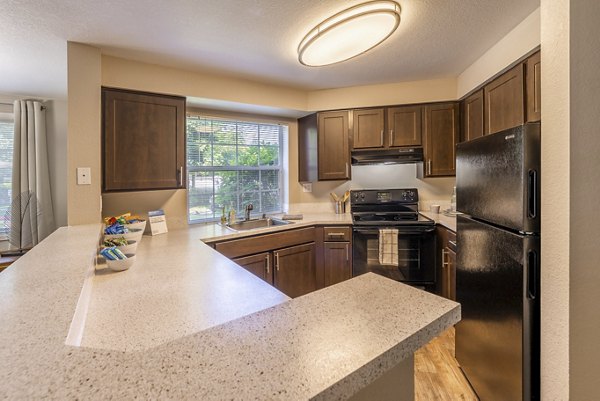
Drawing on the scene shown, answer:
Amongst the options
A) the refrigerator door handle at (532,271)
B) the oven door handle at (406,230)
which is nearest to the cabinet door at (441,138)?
the oven door handle at (406,230)

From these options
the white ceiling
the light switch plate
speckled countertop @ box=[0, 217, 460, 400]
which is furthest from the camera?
the light switch plate

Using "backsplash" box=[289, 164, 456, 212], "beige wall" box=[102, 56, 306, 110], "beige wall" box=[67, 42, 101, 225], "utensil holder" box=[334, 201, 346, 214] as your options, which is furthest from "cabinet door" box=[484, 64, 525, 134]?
"beige wall" box=[67, 42, 101, 225]

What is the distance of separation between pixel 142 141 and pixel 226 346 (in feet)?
7.09

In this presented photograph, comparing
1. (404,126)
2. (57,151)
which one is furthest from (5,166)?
(404,126)

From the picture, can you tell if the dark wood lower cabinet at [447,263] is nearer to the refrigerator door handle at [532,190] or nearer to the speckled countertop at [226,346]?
the refrigerator door handle at [532,190]

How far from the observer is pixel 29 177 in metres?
3.10

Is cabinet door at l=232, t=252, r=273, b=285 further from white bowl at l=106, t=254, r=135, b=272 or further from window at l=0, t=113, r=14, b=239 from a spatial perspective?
window at l=0, t=113, r=14, b=239

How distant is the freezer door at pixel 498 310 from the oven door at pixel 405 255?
80cm

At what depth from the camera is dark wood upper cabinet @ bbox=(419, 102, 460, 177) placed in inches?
110

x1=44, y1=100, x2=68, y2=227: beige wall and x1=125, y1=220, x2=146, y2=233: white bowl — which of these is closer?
x1=125, y1=220, x2=146, y2=233: white bowl

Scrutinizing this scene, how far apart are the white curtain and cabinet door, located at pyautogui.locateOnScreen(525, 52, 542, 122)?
458cm

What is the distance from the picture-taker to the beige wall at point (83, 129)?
6.33 ft

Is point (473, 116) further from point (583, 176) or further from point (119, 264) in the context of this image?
point (119, 264)

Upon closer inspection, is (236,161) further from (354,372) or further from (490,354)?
(354,372)
